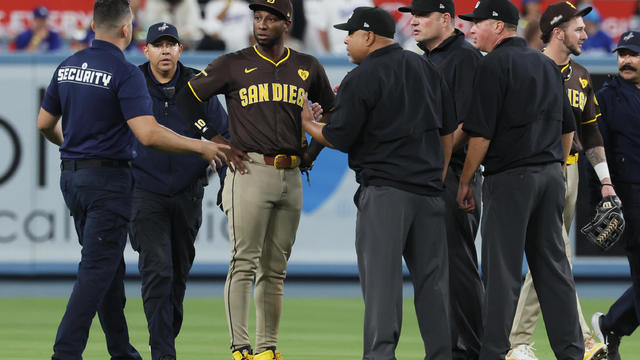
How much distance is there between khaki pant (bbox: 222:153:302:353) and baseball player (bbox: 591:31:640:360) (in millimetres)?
Answer: 2651

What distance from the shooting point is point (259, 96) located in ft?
27.3

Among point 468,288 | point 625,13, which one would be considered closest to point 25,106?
point 468,288

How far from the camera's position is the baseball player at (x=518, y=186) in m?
7.48

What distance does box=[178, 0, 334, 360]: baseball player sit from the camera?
27.1ft

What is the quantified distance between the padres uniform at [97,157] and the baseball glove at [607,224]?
355 cm

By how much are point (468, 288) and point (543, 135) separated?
1283 mm

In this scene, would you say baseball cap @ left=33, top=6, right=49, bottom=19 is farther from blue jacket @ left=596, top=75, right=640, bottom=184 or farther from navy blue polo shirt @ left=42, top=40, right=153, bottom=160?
blue jacket @ left=596, top=75, right=640, bottom=184

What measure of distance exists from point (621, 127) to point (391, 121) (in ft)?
9.16

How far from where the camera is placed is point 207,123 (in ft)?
27.9

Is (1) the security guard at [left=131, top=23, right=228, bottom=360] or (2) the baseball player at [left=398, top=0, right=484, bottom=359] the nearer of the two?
(2) the baseball player at [left=398, top=0, right=484, bottom=359]

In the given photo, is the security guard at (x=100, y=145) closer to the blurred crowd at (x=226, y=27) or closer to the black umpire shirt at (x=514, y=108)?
the black umpire shirt at (x=514, y=108)

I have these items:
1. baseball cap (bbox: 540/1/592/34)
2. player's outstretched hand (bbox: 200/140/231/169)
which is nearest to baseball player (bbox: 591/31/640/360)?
baseball cap (bbox: 540/1/592/34)

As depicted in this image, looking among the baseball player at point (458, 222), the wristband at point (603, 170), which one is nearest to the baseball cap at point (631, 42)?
the wristband at point (603, 170)

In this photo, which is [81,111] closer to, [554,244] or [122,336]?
[122,336]
